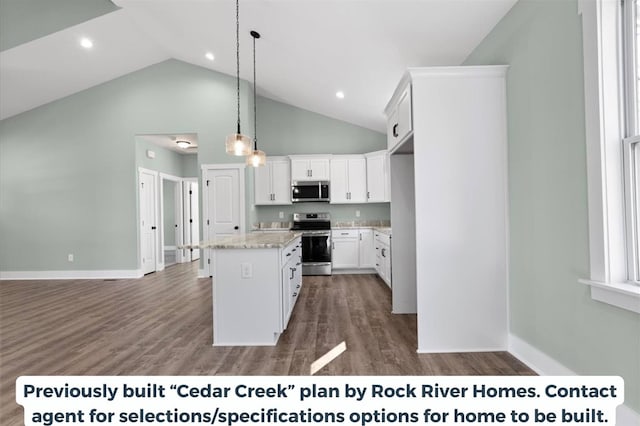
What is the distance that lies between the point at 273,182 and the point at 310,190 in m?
0.75

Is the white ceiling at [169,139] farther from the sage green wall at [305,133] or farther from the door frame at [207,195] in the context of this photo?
the sage green wall at [305,133]

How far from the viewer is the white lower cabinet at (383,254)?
14.7 feet

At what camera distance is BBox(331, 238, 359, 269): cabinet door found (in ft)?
19.1

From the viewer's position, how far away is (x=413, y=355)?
95.2 inches

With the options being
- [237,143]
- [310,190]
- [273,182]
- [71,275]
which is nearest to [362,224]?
[310,190]

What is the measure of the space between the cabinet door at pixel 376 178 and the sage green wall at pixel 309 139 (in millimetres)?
410

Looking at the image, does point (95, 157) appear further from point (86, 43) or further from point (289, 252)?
point (289, 252)

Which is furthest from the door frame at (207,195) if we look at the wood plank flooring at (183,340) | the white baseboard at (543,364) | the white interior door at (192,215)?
the white baseboard at (543,364)

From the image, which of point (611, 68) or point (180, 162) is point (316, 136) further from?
point (611, 68)

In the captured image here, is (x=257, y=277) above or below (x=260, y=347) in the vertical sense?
above

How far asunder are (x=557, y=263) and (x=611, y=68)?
1.13 metres

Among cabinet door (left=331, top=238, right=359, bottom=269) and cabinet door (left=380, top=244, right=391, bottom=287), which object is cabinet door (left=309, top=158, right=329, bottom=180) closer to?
cabinet door (left=331, top=238, right=359, bottom=269)

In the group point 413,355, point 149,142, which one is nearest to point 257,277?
point 413,355

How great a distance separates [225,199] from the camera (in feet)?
19.0
